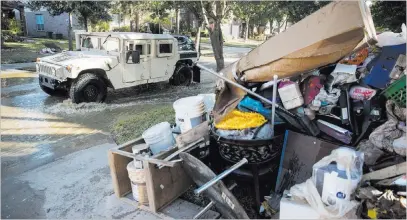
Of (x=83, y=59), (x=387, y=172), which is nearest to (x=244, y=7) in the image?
(x=83, y=59)

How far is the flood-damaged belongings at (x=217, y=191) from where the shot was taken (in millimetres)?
2555

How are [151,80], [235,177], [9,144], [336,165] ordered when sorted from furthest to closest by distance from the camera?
1. [151,80]
2. [9,144]
3. [235,177]
4. [336,165]

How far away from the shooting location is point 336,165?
2.32m

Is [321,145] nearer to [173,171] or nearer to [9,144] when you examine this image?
[173,171]

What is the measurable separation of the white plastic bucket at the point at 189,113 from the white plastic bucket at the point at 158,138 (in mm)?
186

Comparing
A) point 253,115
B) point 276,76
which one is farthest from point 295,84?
point 253,115

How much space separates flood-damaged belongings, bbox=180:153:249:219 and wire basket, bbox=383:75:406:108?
1604 millimetres

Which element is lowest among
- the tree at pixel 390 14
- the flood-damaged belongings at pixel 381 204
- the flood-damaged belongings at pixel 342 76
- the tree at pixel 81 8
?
the flood-damaged belongings at pixel 381 204

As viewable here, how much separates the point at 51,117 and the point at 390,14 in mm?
7894

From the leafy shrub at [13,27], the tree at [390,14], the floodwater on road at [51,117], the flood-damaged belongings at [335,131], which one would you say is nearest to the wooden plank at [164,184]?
the flood-damaged belongings at [335,131]

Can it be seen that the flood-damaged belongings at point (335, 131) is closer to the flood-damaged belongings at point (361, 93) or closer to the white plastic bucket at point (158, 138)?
the flood-damaged belongings at point (361, 93)

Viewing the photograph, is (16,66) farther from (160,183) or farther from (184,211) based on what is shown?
(184,211)

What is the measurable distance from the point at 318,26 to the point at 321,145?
110cm

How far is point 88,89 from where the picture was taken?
7.47 m
